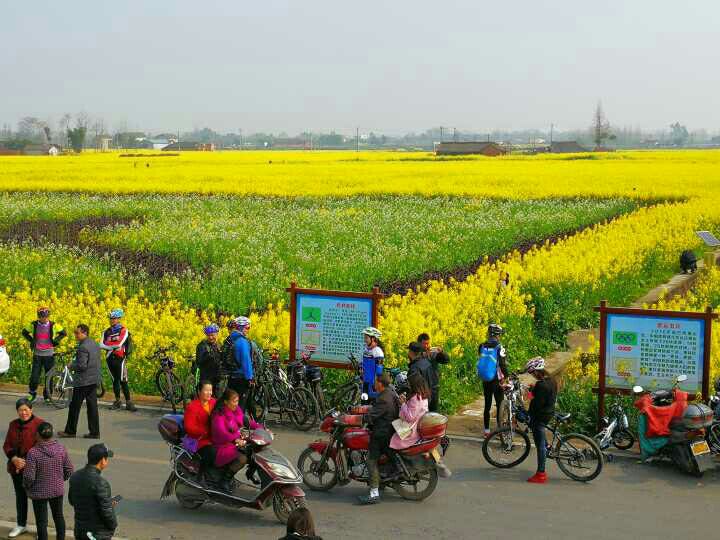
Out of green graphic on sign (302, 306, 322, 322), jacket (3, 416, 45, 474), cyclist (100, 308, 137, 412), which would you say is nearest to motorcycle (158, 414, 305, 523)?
jacket (3, 416, 45, 474)

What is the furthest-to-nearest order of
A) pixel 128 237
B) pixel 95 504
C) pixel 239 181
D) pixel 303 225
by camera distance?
1. pixel 239 181
2. pixel 303 225
3. pixel 128 237
4. pixel 95 504

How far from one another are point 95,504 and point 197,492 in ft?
6.92

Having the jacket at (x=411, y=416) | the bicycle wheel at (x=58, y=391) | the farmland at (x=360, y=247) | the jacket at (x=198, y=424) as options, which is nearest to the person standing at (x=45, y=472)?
the jacket at (x=198, y=424)

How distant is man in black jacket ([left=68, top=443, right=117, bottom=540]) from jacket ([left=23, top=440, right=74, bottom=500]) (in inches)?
29.2

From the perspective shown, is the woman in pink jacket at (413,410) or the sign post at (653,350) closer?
the woman in pink jacket at (413,410)

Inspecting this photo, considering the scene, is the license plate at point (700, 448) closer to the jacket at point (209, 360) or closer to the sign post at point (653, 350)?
the sign post at point (653, 350)

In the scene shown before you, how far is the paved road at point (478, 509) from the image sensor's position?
10.4 meters

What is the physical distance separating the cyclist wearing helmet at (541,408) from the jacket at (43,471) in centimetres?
535

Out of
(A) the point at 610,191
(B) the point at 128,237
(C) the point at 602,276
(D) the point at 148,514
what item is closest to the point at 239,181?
(A) the point at 610,191

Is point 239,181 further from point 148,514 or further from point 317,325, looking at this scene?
point 148,514

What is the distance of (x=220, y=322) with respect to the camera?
21656 millimetres

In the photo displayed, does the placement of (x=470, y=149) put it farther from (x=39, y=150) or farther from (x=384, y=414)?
(x=384, y=414)

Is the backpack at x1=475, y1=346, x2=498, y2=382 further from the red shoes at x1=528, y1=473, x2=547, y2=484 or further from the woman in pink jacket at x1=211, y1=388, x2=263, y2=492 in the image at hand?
the woman in pink jacket at x1=211, y1=388, x2=263, y2=492

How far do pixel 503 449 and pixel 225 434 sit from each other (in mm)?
3704
